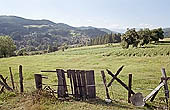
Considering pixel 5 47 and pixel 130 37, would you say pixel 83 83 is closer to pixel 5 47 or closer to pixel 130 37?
pixel 130 37

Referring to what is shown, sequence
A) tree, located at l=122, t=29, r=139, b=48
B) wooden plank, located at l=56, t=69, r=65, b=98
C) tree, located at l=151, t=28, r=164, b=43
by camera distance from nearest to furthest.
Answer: wooden plank, located at l=56, t=69, r=65, b=98, tree, located at l=122, t=29, r=139, b=48, tree, located at l=151, t=28, r=164, b=43

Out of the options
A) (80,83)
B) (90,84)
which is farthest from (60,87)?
(90,84)

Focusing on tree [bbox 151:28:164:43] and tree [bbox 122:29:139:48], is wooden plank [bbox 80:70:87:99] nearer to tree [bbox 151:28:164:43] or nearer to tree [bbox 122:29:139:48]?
tree [bbox 122:29:139:48]

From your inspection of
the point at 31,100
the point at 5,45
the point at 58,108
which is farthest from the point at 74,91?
the point at 5,45

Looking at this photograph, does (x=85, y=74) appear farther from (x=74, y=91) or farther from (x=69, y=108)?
(x=69, y=108)

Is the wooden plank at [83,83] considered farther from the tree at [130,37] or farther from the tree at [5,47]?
the tree at [5,47]

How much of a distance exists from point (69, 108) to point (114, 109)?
99.0 inches

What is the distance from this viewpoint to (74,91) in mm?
12195

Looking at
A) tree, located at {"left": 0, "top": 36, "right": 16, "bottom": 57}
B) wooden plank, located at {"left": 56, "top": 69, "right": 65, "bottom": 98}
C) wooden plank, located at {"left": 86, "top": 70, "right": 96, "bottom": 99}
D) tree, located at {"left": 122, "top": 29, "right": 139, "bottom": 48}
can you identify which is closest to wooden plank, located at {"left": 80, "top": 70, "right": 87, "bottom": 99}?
wooden plank, located at {"left": 86, "top": 70, "right": 96, "bottom": 99}

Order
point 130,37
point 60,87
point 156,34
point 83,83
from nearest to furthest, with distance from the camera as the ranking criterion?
point 83,83
point 60,87
point 130,37
point 156,34

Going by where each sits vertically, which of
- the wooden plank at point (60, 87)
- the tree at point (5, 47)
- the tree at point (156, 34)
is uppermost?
the tree at point (156, 34)

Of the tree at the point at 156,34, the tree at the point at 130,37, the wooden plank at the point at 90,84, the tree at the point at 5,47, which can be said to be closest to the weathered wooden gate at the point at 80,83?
the wooden plank at the point at 90,84

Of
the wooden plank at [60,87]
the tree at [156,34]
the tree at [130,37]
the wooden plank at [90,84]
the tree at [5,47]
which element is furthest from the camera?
the tree at [156,34]

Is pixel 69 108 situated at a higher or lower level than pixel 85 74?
lower
